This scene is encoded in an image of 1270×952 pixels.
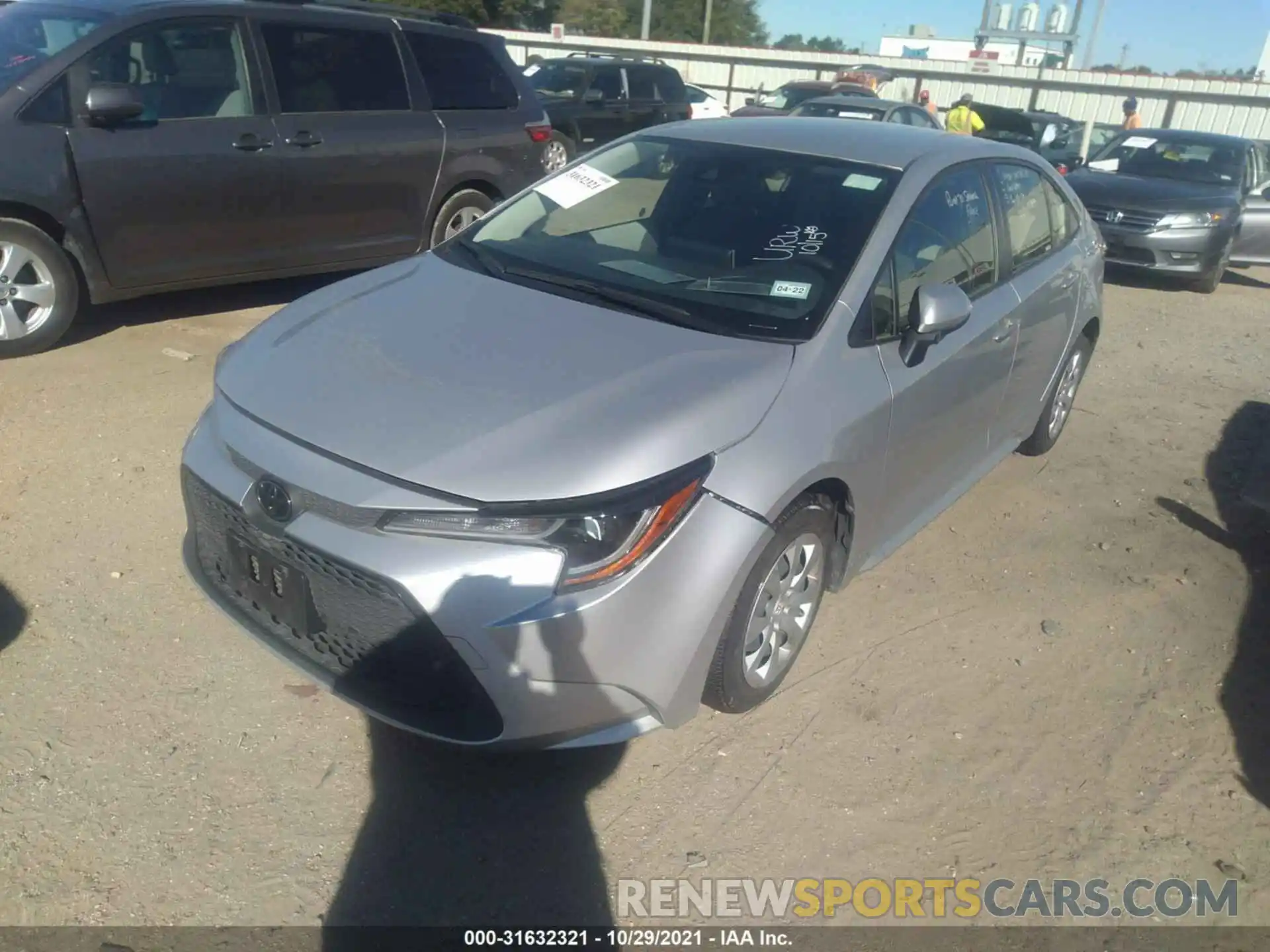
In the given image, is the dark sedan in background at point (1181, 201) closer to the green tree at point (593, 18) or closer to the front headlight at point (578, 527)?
the front headlight at point (578, 527)

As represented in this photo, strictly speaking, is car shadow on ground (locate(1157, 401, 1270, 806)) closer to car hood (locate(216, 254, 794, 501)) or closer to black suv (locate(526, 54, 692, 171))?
car hood (locate(216, 254, 794, 501))

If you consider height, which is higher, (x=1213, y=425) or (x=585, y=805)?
(x=585, y=805)

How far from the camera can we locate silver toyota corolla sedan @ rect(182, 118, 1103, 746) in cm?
247

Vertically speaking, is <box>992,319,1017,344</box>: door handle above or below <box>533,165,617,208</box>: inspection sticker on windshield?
below

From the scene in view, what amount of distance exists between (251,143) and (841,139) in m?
3.70

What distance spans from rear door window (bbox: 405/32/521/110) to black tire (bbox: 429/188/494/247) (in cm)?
59

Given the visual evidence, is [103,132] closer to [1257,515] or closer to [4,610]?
[4,610]

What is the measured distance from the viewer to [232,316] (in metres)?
6.50

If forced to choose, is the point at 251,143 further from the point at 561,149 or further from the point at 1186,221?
the point at 1186,221

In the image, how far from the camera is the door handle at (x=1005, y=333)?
3.99 meters

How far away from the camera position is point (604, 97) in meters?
14.4

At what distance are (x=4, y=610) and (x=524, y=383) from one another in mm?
2009

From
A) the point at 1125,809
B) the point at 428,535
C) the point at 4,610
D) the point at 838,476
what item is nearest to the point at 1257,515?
the point at 1125,809

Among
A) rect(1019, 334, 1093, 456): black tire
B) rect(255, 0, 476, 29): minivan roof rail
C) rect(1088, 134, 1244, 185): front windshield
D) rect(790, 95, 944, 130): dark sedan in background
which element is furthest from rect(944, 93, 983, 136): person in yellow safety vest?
rect(1019, 334, 1093, 456): black tire
